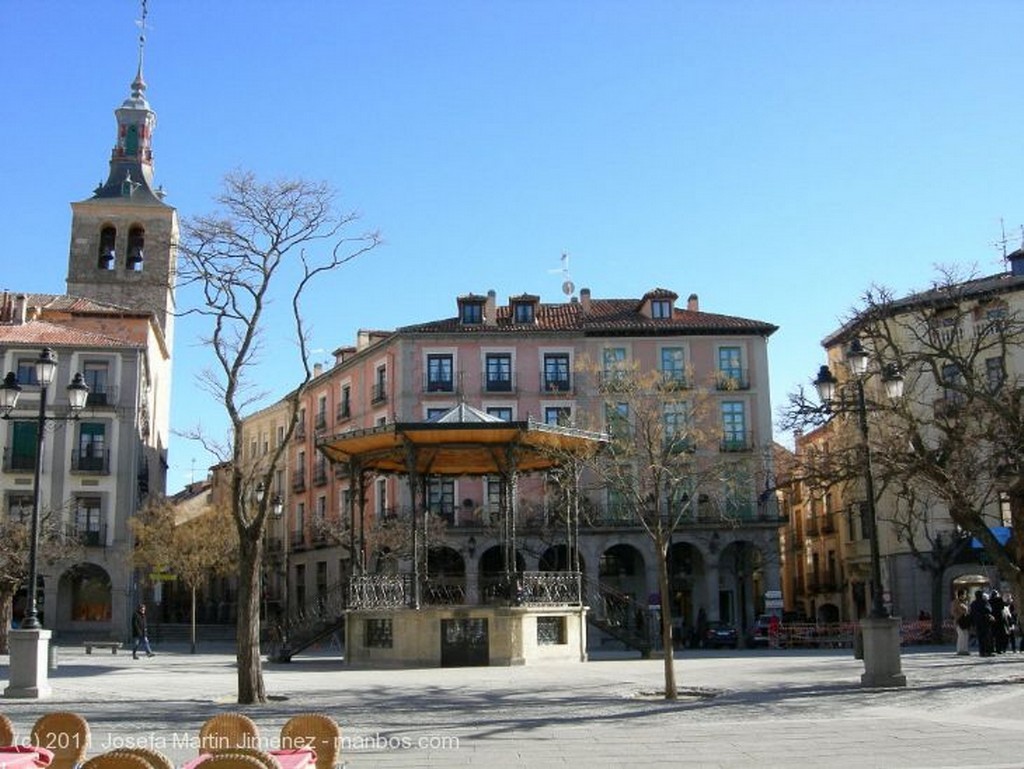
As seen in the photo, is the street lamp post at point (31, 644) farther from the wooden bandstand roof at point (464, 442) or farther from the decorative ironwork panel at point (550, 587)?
the decorative ironwork panel at point (550, 587)

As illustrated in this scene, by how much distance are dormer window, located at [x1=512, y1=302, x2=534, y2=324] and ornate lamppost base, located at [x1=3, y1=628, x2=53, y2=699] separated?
112ft

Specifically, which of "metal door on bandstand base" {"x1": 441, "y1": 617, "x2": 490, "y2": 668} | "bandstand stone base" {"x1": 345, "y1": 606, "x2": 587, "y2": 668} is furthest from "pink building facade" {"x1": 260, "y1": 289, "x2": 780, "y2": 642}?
"metal door on bandstand base" {"x1": 441, "y1": 617, "x2": 490, "y2": 668}

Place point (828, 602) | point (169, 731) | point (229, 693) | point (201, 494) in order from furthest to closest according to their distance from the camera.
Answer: point (201, 494) < point (828, 602) < point (229, 693) < point (169, 731)

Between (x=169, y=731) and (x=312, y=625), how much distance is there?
14.4 m

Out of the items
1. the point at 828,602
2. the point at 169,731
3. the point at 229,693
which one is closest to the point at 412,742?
the point at 169,731

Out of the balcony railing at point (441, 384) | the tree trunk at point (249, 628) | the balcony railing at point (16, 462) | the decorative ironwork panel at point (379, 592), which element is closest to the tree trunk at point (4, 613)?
the balcony railing at point (16, 462)

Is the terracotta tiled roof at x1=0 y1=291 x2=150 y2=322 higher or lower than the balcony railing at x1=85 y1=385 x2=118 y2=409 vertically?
higher

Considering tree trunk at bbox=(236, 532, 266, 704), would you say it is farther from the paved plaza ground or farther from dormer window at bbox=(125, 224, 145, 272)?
dormer window at bbox=(125, 224, 145, 272)

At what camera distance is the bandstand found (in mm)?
22656

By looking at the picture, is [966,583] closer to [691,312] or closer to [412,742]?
[691,312]

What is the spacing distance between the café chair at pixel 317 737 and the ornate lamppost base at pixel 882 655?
11575 mm

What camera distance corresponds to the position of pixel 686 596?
157 feet

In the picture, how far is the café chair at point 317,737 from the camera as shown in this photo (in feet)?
22.9

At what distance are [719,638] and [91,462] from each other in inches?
1025
